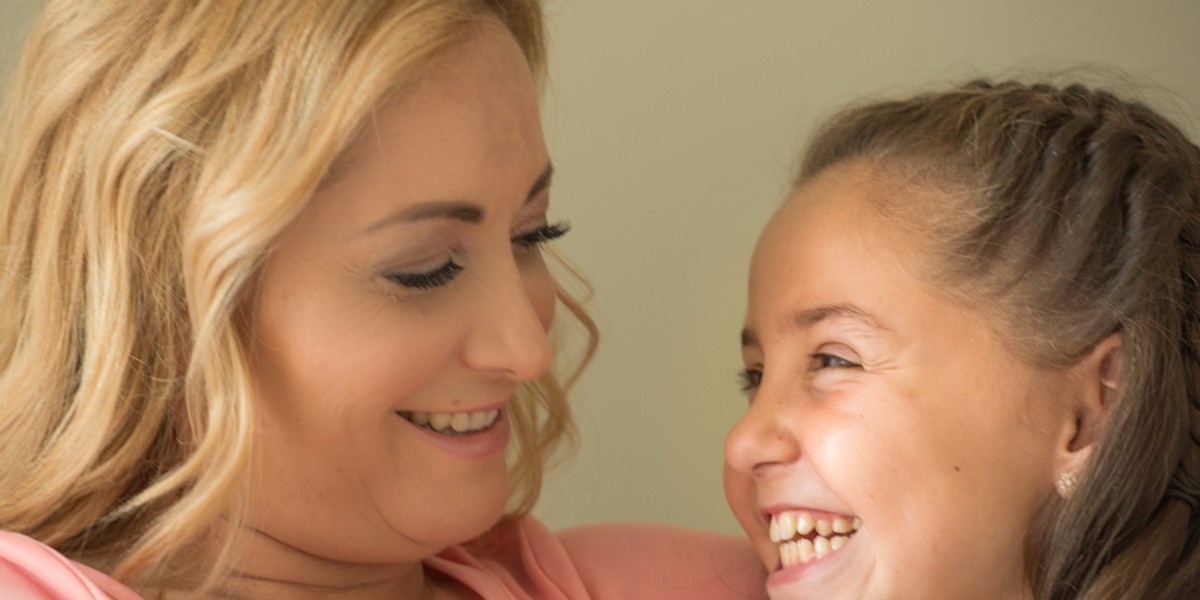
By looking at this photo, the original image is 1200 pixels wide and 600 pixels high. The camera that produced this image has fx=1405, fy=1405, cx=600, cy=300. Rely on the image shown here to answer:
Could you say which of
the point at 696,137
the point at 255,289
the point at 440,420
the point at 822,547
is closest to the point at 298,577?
the point at 440,420

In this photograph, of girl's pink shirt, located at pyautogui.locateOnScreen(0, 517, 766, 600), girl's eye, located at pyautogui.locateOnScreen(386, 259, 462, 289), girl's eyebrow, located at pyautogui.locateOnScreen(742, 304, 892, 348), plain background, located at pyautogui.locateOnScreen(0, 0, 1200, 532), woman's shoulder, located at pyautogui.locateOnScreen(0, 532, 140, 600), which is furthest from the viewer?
plain background, located at pyautogui.locateOnScreen(0, 0, 1200, 532)

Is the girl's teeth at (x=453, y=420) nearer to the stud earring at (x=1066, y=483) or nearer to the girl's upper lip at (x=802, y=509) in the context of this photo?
the girl's upper lip at (x=802, y=509)

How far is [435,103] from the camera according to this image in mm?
1286

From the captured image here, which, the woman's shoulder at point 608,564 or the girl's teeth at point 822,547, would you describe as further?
the woman's shoulder at point 608,564

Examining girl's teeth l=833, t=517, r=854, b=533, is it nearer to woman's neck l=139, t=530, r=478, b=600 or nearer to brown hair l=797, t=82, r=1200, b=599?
brown hair l=797, t=82, r=1200, b=599

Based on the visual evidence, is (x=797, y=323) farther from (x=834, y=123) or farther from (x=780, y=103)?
(x=780, y=103)

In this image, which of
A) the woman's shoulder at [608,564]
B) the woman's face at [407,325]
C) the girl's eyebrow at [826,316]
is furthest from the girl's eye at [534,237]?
the woman's shoulder at [608,564]

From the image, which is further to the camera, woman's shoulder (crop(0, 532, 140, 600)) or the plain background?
the plain background

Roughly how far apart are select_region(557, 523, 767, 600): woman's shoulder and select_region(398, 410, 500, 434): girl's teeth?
0.93 feet

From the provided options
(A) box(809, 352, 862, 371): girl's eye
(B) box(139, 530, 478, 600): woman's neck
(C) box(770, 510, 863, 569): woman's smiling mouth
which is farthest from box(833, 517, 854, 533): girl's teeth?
(B) box(139, 530, 478, 600): woman's neck

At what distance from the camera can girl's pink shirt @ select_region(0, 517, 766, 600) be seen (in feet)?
5.16

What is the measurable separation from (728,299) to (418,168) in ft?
3.14

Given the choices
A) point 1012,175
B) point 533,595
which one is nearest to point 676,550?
point 533,595

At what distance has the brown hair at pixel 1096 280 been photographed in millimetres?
1330
